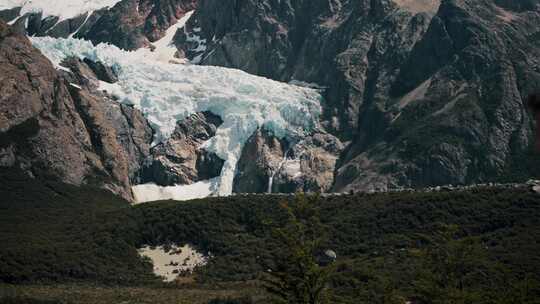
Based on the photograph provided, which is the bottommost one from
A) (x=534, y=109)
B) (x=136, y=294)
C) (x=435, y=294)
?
(x=136, y=294)

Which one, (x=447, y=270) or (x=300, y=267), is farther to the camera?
(x=447, y=270)

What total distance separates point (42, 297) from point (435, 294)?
99.9 meters

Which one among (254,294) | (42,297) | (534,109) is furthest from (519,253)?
(534,109)

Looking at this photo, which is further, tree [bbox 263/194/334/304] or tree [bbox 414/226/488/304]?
tree [bbox 414/226/488/304]

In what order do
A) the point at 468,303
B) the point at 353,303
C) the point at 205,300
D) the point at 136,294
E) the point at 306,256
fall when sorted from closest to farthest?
1. the point at 306,256
2. the point at 468,303
3. the point at 353,303
4. the point at 205,300
5. the point at 136,294

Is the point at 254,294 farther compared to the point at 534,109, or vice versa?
the point at 254,294

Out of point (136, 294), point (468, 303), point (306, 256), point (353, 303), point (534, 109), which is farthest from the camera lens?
point (136, 294)

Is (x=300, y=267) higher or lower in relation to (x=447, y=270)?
higher

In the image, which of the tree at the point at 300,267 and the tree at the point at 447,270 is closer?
the tree at the point at 300,267

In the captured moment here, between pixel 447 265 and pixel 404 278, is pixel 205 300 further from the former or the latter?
pixel 447 265

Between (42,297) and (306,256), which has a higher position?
(306,256)

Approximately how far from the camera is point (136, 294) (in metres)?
197

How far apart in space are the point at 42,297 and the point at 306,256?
10395 cm

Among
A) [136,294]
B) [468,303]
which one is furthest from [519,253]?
[468,303]
